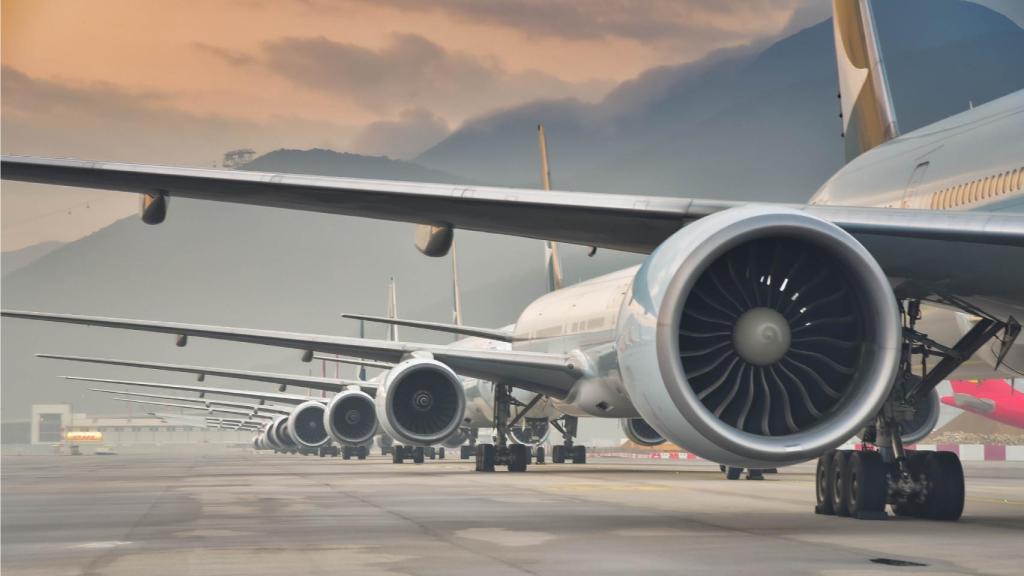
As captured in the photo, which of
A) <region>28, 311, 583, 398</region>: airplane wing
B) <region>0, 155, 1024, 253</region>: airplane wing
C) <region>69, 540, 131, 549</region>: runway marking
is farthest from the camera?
<region>28, 311, 583, 398</region>: airplane wing

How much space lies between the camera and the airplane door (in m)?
12.5

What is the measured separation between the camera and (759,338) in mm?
9289

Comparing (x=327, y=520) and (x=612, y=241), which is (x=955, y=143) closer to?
(x=612, y=241)

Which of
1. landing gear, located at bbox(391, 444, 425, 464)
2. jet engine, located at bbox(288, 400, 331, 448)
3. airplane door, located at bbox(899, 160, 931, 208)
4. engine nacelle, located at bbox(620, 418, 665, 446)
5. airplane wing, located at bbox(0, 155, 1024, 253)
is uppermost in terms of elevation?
jet engine, located at bbox(288, 400, 331, 448)

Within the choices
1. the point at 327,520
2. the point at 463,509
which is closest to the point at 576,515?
the point at 463,509

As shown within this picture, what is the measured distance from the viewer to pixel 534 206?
10.5 m

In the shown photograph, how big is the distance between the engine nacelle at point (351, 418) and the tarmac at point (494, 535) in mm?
18663

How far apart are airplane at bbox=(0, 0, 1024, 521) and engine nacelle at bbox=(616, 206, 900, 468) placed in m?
0.01

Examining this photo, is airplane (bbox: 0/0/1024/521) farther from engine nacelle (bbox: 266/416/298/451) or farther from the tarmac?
engine nacelle (bbox: 266/416/298/451)

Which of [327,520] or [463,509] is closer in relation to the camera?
[327,520]

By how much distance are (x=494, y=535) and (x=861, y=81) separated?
930 cm

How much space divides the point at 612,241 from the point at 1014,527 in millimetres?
4160

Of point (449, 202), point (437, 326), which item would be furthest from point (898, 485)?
point (437, 326)

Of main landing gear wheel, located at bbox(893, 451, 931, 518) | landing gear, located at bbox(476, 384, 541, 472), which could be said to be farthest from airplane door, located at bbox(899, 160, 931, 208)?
landing gear, located at bbox(476, 384, 541, 472)
